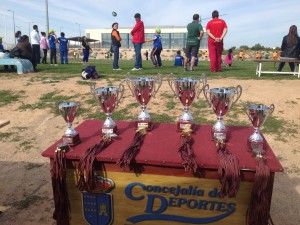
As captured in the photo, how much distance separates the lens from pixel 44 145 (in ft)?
20.8

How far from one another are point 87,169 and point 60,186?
0.37m

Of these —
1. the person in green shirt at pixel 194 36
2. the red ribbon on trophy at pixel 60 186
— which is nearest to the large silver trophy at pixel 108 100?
the red ribbon on trophy at pixel 60 186

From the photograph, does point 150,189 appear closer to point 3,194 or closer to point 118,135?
point 118,135

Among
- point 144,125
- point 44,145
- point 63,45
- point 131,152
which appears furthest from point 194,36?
point 131,152

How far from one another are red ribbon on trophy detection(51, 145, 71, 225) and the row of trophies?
0.68 feet

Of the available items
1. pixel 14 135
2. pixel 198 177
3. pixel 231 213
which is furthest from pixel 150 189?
pixel 14 135

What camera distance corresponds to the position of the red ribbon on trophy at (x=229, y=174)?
8.18ft

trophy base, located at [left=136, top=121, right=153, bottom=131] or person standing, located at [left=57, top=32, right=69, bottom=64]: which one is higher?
person standing, located at [left=57, top=32, right=69, bottom=64]

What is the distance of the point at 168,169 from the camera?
2.70 m

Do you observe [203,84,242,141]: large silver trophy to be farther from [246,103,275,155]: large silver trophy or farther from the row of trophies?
[246,103,275,155]: large silver trophy

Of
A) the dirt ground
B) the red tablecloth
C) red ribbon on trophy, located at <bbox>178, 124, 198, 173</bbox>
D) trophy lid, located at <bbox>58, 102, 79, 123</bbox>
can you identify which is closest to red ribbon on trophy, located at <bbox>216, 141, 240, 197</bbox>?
the red tablecloth

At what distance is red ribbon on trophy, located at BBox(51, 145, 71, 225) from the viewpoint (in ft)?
9.17

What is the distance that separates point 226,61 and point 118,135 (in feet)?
57.1

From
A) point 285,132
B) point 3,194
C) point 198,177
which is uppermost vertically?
point 198,177
